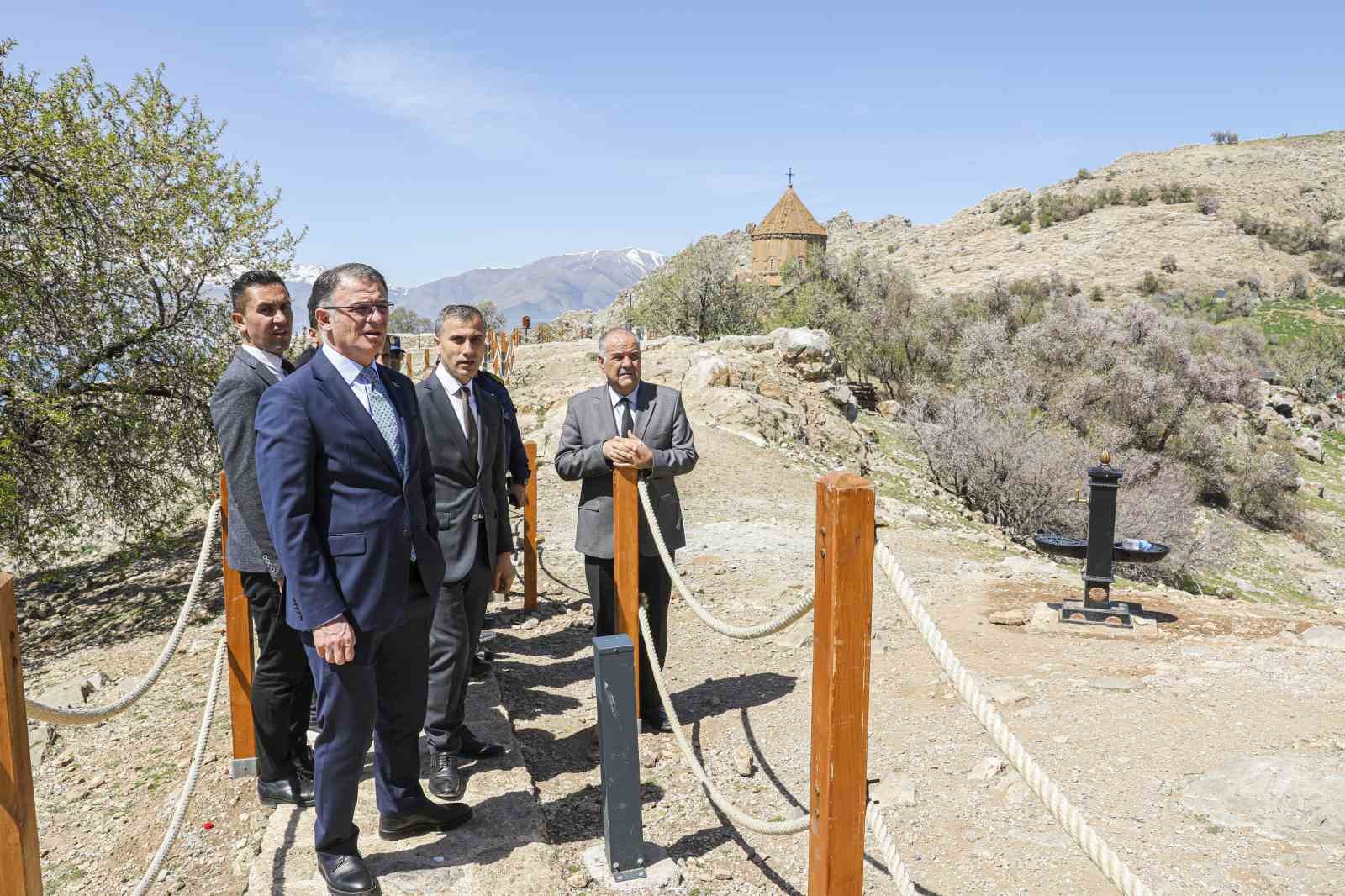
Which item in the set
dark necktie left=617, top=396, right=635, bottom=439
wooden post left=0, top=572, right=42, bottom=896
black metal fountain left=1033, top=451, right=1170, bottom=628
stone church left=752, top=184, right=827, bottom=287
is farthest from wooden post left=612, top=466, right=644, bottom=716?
stone church left=752, top=184, right=827, bottom=287

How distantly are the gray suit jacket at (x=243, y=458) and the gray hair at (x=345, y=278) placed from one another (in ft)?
1.66

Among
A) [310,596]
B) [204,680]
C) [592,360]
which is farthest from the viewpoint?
[592,360]

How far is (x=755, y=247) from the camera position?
52875mm

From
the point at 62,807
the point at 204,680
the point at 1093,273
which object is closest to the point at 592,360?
the point at 204,680

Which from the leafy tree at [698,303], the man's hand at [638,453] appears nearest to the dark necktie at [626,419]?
the man's hand at [638,453]

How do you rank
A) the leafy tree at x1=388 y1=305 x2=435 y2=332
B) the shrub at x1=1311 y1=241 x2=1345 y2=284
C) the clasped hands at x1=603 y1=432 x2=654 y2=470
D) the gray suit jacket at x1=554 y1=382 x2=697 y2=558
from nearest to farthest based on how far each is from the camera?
the clasped hands at x1=603 y1=432 x2=654 y2=470, the gray suit jacket at x1=554 y1=382 x2=697 y2=558, the shrub at x1=1311 y1=241 x2=1345 y2=284, the leafy tree at x1=388 y1=305 x2=435 y2=332

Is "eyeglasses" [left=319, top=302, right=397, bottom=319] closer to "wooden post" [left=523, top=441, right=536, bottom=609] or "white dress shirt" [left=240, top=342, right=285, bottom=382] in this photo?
"white dress shirt" [left=240, top=342, right=285, bottom=382]

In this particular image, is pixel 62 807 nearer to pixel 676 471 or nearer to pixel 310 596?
pixel 310 596

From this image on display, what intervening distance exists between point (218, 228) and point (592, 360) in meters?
11.9

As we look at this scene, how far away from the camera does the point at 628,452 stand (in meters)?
3.71

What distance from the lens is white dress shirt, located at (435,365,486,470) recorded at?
3742mm

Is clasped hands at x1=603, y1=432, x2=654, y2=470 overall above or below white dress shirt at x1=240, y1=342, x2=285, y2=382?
below

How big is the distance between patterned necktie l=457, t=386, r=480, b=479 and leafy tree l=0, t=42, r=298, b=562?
18.4 ft

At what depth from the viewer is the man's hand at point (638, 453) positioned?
3.71m
